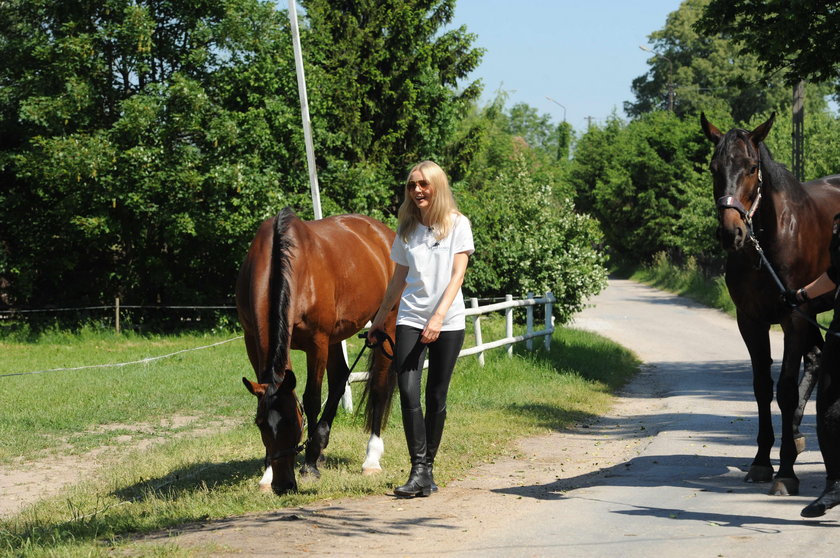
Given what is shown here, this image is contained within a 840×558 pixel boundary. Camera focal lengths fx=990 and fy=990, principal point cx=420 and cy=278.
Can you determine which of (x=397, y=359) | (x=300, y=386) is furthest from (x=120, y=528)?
(x=300, y=386)

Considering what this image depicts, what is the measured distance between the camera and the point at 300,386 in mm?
14859

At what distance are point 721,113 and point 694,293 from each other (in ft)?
87.1

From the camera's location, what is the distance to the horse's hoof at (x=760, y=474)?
6.87 metres

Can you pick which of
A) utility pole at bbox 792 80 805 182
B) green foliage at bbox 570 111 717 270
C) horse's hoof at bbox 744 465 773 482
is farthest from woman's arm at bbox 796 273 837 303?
green foliage at bbox 570 111 717 270

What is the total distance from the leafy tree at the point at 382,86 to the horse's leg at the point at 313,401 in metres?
22.1

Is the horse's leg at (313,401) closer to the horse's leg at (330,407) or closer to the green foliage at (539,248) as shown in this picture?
the horse's leg at (330,407)

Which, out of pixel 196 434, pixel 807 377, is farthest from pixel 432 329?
pixel 196 434

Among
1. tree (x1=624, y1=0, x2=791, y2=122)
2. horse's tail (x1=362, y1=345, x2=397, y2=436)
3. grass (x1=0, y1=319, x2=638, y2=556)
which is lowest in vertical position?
grass (x1=0, y1=319, x2=638, y2=556)

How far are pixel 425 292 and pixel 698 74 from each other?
73.5 m

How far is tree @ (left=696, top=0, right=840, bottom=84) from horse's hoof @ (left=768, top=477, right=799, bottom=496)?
9.74m

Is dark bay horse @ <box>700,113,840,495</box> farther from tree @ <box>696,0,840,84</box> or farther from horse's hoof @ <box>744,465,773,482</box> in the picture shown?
tree @ <box>696,0,840,84</box>

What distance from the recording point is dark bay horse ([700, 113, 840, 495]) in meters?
6.63

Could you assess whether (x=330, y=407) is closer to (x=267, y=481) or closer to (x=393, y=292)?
(x=267, y=481)

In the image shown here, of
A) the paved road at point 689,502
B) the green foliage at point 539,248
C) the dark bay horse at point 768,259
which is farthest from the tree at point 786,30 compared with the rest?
the green foliage at point 539,248
